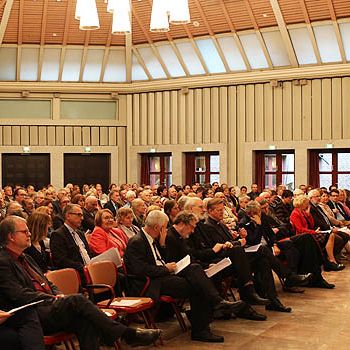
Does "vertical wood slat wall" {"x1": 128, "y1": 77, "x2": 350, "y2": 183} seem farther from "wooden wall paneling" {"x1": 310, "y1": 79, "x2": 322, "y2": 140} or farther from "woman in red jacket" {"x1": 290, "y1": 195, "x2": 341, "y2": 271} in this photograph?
"woman in red jacket" {"x1": 290, "y1": 195, "x2": 341, "y2": 271}

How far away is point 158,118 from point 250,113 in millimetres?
2883

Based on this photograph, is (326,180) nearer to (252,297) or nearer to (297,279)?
(297,279)

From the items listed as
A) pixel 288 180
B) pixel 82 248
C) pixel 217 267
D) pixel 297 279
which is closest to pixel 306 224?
pixel 297 279

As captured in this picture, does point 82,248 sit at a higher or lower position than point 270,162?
lower

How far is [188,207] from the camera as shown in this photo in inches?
273

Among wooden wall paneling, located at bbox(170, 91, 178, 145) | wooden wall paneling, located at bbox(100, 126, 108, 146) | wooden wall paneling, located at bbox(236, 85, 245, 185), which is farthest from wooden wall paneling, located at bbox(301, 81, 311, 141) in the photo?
wooden wall paneling, located at bbox(100, 126, 108, 146)

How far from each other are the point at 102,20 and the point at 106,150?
396 cm

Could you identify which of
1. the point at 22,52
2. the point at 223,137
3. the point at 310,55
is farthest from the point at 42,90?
the point at 310,55

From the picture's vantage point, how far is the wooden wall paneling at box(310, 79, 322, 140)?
1593cm

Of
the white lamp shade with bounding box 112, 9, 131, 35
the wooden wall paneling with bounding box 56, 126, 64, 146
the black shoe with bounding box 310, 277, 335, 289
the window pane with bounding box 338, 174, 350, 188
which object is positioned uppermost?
the white lamp shade with bounding box 112, 9, 131, 35

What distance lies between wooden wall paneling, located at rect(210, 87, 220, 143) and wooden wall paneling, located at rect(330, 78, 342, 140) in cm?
323

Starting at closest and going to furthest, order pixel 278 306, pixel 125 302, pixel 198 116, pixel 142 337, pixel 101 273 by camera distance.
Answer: pixel 142 337 → pixel 125 302 → pixel 101 273 → pixel 278 306 → pixel 198 116

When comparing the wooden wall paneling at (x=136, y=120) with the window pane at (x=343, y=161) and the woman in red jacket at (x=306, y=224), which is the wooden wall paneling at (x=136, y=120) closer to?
the window pane at (x=343, y=161)

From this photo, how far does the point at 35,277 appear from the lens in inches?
180
